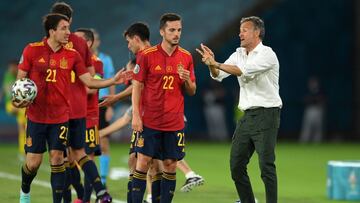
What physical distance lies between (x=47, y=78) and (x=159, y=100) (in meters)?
1.34

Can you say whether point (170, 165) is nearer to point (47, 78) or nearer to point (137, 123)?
point (137, 123)

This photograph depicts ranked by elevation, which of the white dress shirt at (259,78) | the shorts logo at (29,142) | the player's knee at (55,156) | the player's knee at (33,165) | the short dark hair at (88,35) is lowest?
the player's knee at (33,165)

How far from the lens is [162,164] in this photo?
1110 centimetres

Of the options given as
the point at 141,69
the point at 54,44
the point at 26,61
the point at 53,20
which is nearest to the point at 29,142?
the point at 26,61

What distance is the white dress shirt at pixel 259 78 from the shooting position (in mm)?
10641

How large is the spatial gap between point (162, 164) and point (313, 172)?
7704 mm

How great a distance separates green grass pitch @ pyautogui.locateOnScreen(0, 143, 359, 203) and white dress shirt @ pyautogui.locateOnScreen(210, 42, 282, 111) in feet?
8.43

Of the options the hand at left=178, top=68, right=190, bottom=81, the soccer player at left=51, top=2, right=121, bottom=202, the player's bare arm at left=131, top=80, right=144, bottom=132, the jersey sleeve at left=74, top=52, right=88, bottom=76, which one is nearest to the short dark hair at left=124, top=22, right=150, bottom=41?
the soccer player at left=51, top=2, right=121, bottom=202

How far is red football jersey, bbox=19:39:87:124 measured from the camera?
1077 cm

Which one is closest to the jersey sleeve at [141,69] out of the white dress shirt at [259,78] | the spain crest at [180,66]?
the spain crest at [180,66]

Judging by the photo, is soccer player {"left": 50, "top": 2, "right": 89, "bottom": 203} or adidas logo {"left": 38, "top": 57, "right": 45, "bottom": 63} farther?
soccer player {"left": 50, "top": 2, "right": 89, "bottom": 203}

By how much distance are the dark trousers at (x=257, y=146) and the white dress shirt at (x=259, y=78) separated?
0.11m

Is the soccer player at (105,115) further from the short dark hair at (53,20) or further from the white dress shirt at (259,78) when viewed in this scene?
the white dress shirt at (259,78)

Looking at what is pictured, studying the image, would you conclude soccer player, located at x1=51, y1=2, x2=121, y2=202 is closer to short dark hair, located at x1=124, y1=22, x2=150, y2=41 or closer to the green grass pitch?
short dark hair, located at x1=124, y1=22, x2=150, y2=41
